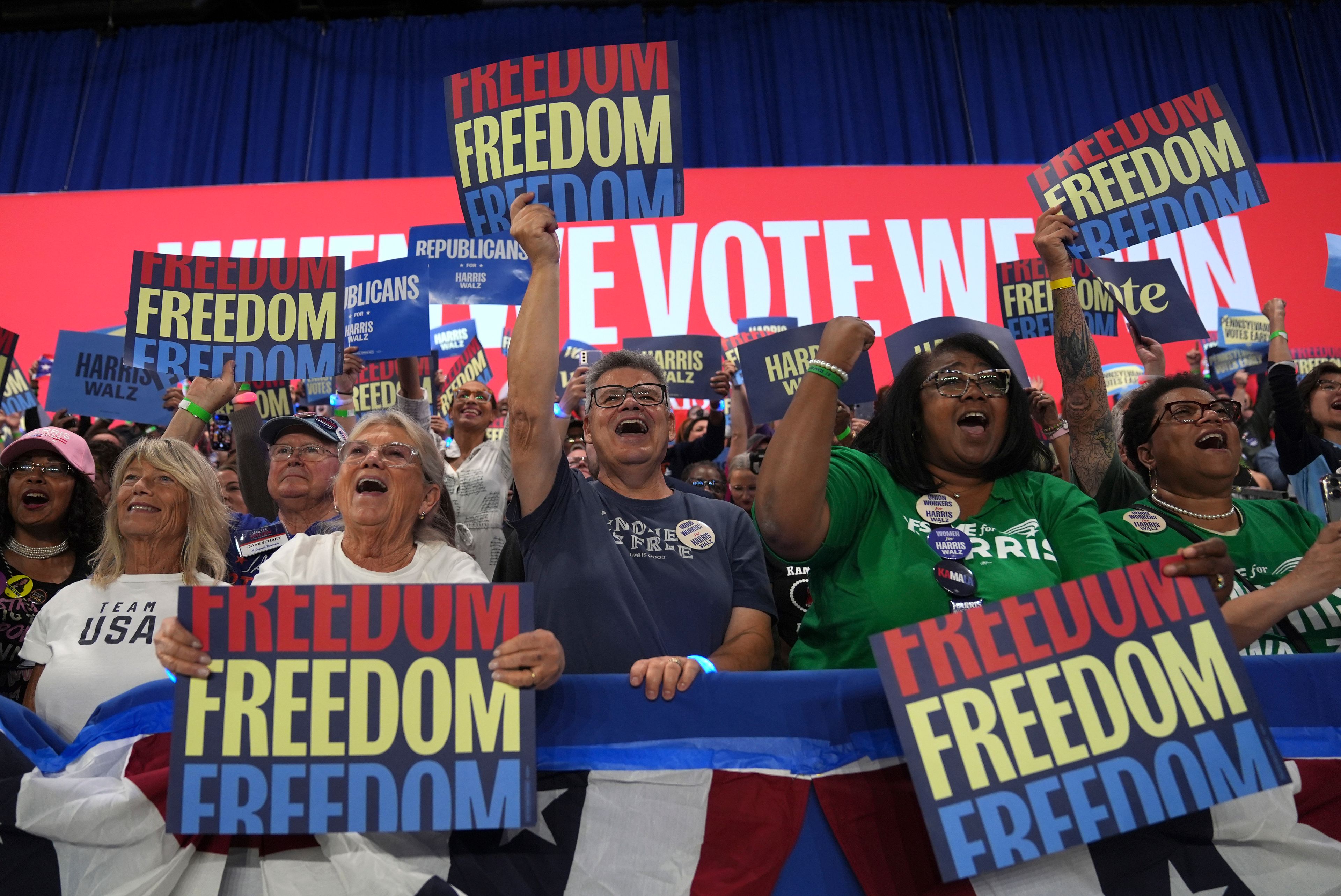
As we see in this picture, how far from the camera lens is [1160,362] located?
361 cm

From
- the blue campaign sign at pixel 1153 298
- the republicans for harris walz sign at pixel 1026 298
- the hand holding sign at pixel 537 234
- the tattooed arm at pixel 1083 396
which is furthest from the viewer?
the republicans for harris walz sign at pixel 1026 298

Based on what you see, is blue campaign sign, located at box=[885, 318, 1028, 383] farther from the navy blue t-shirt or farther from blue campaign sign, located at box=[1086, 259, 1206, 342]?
the navy blue t-shirt

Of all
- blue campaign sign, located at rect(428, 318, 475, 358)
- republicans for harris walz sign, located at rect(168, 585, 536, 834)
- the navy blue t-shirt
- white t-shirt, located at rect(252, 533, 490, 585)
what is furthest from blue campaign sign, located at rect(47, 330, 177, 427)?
republicans for harris walz sign, located at rect(168, 585, 536, 834)

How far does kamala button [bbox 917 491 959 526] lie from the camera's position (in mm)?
1747

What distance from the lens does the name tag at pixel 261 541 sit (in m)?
2.54

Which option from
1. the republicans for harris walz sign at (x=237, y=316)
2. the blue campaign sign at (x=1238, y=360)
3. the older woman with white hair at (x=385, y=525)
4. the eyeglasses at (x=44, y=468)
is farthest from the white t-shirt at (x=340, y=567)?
the blue campaign sign at (x=1238, y=360)

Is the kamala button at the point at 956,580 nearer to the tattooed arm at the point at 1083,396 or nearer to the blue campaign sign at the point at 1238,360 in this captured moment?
the tattooed arm at the point at 1083,396

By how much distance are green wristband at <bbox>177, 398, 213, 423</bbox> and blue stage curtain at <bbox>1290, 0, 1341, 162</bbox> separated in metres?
11.8

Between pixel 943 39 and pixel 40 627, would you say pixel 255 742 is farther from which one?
pixel 943 39

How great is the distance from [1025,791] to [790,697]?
36cm

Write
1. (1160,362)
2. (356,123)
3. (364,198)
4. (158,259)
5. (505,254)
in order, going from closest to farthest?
(158,259)
(1160,362)
(505,254)
(364,198)
(356,123)

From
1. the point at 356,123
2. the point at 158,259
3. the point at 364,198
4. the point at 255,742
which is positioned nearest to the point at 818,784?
the point at 255,742

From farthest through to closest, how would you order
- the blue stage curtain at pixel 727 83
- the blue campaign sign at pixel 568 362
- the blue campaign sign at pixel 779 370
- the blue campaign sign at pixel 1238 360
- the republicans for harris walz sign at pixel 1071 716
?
the blue stage curtain at pixel 727 83
the blue campaign sign at pixel 1238 360
the blue campaign sign at pixel 568 362
the blue campaign sign at pixel 779 370
the republicans for harris walz sign at pixel 1071 716

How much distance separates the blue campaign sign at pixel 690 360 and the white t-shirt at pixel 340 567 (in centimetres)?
278
